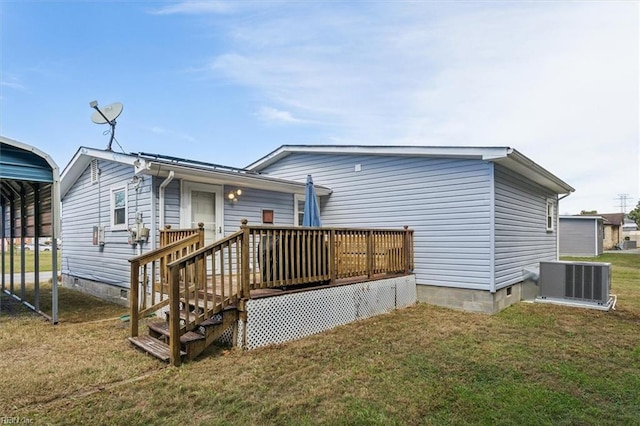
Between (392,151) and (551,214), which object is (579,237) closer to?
(551,214)

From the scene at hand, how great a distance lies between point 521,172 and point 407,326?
502 centimetres

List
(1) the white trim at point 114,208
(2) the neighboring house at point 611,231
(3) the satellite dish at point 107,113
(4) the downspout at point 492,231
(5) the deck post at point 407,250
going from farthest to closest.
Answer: (2) the neighboring house at point 611,231 → (3) the satellite dish at point 107,113 → (5) the deck post at point 407,250 → (1) the white trim at point 114,208 → (4) the downspout at point 492,231

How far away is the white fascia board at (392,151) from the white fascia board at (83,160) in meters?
4.42

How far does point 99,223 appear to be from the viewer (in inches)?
354

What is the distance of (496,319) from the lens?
6.73 meters

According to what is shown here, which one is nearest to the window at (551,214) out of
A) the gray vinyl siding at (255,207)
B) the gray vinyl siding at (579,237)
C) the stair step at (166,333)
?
the gray vinyl siding at (255,207)

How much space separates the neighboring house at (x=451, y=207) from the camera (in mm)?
7301

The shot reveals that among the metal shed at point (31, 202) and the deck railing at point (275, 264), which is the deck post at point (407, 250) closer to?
the deck railing at point (275, 264)

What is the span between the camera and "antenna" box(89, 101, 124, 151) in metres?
8.73

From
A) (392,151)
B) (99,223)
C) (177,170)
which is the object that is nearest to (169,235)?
(177,170)

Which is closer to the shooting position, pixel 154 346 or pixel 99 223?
pixel 154 346

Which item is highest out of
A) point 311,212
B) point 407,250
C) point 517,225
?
point 311,212

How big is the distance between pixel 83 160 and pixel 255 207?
185 inches

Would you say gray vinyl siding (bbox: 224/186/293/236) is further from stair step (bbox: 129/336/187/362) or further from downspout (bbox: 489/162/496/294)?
downspout (bbox: 489/162/496/294)
